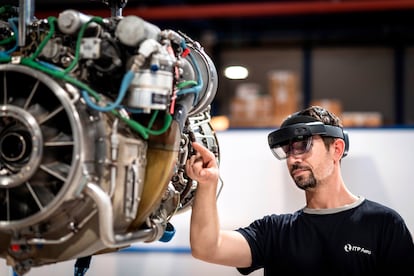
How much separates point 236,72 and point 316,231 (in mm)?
5759

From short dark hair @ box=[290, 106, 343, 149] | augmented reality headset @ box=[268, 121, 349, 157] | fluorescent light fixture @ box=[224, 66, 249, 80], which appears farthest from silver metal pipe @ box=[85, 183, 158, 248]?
fluorescent light fixture @ box=[224, 66, 249, 80]

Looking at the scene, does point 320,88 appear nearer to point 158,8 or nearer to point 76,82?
point 158,8

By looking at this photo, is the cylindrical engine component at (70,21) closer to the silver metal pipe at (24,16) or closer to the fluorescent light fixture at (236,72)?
the silver metal pipe at (24,16)

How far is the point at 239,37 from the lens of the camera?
25.6 ft

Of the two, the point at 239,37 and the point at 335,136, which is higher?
the point at 239,37

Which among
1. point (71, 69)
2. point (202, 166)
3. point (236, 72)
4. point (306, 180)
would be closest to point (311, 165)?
point (306, 180)

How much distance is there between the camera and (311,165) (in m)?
2.39

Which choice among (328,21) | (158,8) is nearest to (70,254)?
(158,8)

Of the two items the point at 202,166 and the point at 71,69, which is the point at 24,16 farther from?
the point at 202,166

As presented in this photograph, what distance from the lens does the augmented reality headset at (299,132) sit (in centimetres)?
231

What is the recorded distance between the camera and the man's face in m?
2.38

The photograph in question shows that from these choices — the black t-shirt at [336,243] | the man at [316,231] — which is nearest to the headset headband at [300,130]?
the man at [316,231]

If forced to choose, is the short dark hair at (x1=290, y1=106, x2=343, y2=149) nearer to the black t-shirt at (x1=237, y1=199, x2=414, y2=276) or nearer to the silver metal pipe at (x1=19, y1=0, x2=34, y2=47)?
the black t-shirt at (x1=237, y1=199, x2=414, y2=276)

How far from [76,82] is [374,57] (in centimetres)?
669
